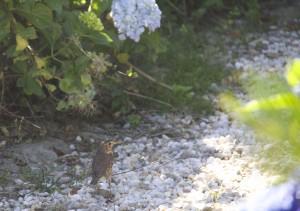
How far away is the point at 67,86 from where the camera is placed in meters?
3.56

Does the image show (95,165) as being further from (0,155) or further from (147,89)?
(147,89)

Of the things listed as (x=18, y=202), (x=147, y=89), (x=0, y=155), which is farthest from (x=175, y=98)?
(x=18, y=202)

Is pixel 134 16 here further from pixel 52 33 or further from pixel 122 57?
pixel 122 57

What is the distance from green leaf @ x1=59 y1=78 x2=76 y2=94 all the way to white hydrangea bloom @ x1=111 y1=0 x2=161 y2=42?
0.38m

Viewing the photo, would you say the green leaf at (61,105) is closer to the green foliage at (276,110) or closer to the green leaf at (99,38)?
the green leaf at (99,38)

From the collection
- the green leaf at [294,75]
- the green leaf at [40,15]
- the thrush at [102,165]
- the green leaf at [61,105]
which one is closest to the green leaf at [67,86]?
the green leaf at [61,105]

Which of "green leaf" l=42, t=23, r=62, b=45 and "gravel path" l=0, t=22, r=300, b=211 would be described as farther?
"green leaf" l=42, t=23, r=62, b=45

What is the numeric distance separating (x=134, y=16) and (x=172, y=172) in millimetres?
843

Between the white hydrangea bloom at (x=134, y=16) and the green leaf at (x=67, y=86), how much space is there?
381mm

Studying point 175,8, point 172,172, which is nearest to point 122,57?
point 172,172

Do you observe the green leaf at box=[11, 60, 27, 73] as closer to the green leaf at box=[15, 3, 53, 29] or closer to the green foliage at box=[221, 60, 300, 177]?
the green leaf at box=[15, 3, 53, 29]

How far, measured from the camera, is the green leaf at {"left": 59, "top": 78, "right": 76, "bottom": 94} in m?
3.56

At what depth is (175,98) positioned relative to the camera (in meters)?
4.34

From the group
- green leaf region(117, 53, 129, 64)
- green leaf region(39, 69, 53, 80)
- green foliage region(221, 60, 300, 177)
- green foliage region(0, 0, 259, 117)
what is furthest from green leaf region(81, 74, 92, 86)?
green foliage region(221, 60, 300, 177)
